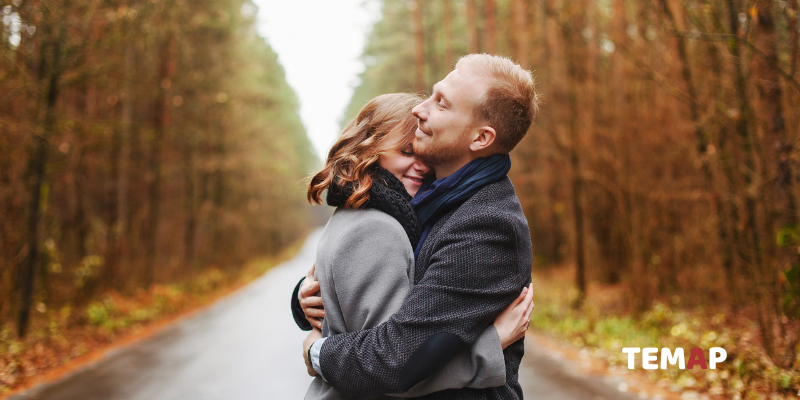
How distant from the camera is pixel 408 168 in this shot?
209 centimetres

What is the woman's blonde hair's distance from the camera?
1.95 metres

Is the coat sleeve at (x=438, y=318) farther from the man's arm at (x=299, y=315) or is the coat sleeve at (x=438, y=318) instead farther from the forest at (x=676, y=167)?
the forest at (x=676, y=167)

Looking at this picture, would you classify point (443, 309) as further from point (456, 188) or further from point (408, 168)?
point (408, 168)

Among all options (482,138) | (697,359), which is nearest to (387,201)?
(482,138)

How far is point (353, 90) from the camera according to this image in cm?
4322

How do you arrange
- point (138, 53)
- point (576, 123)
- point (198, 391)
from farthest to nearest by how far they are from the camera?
point (138, 53) < point (576, 123) < point (198, 391)

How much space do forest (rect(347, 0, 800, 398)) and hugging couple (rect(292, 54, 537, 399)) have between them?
0.80 metres

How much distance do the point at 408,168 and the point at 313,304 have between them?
62 centimetres

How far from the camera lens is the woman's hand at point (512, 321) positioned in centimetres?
183

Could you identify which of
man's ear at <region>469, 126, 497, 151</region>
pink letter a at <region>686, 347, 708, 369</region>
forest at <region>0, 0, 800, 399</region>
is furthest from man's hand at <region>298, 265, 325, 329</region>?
pink letter a at <region>686, 347, 708, 369</region>

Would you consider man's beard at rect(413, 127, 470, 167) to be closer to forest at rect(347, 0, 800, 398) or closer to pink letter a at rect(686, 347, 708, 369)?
forest at rect(347, 0, 800, 398)

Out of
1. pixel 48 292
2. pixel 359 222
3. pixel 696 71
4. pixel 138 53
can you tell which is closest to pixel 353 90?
pixel 138 53

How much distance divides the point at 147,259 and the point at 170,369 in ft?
29.4

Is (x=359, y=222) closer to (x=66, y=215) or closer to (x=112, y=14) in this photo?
(x=112, y=14)
